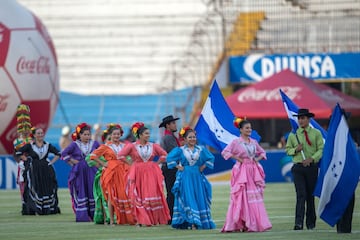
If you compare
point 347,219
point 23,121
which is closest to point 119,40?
point 23,121

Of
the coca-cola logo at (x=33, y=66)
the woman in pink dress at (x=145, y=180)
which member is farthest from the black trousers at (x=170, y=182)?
the coca-cola logo at (x=33, y=66)

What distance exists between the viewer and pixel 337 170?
16109 millimetres

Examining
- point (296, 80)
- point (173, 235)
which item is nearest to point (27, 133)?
point (173, 235)

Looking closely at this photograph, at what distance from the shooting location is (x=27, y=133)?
22875mm

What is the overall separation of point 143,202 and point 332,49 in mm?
18487

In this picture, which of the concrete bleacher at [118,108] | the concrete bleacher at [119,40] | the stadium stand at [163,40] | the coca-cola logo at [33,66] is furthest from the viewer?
the concrete bleacher at [119,40]

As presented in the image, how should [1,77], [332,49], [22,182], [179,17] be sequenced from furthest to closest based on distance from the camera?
[179,17] → [332,49] → [1,77] → [22,182]

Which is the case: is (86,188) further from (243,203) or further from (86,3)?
(86,3)

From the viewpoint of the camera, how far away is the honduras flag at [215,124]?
64.1ft

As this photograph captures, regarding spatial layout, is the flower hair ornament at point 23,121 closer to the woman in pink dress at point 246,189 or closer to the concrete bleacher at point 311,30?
the woman in pink dress at point 246,189

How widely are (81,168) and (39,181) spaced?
1591 millimetres

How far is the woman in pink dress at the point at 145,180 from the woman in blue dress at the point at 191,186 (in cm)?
94

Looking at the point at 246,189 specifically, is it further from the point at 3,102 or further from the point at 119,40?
the point at 119,40

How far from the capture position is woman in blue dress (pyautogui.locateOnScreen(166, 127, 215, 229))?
17312 mm
